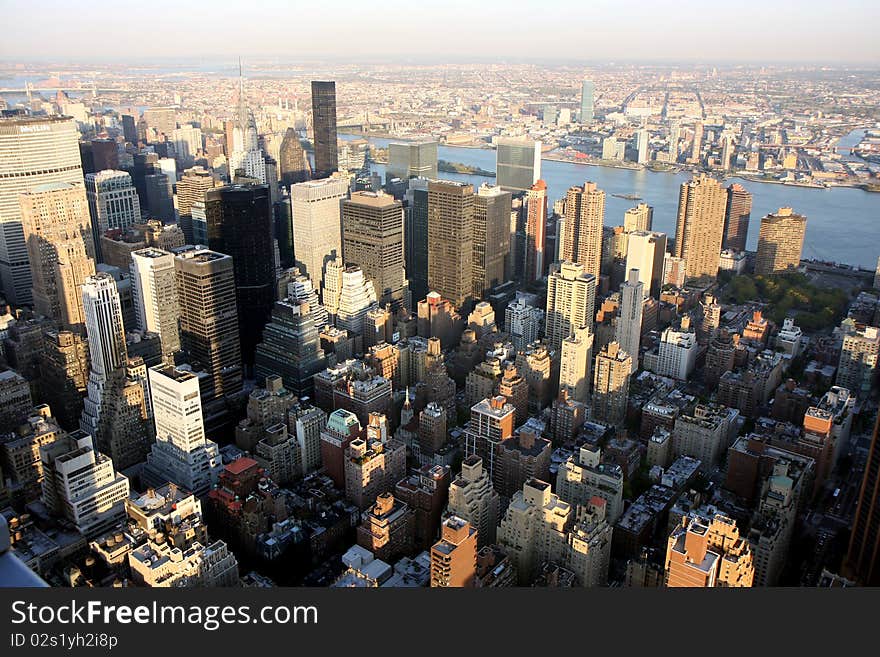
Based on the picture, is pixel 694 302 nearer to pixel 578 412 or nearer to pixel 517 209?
pixel 517 209

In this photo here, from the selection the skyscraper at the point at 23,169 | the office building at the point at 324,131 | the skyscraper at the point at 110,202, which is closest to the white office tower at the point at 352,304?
the skyscraper at the point at 23,169

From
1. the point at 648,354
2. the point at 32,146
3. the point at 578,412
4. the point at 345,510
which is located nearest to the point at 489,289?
the point at 648,354

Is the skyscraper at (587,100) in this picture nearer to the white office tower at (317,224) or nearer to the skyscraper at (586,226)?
the skyscraper at (586,226)

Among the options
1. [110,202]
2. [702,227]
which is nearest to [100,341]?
[110,202]

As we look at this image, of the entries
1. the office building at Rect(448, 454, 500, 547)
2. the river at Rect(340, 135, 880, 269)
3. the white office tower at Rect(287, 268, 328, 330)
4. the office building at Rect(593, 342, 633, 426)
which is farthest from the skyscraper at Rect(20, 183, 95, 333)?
the river at Rect(340, 135, 880, 269)

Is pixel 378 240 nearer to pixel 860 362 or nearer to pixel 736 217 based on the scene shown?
pixel 860 362
